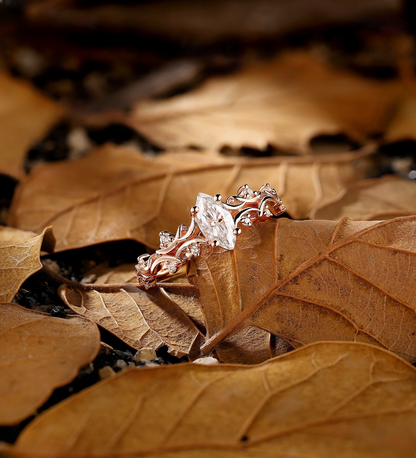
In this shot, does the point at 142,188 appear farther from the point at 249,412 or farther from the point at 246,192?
the point at 249,412

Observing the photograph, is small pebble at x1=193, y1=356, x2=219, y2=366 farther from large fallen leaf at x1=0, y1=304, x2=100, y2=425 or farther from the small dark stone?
the small dark stone

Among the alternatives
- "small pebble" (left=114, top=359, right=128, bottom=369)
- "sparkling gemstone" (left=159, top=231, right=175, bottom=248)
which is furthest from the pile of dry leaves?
"sparkling gemstone" (left=159, top=231, right=175, bottom=248)

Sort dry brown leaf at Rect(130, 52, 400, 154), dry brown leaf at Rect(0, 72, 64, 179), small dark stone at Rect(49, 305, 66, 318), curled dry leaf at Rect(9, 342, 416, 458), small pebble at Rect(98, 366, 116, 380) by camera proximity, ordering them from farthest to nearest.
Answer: dry brown leaf at Rect(130, 52, 400, 154) → dry brown leaf at Rect(0, 72, 64, 179) → small dark stone at Rect(49, 305, 66, 318) → small pebble at Rect(98, 366, 116, 380) → curled dry leaf at Rect(9, 342, 416, 458)

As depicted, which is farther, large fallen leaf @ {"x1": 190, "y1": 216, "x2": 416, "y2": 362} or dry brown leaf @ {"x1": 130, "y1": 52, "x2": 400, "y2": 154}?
dry brown leaf @ {"x1": 130, "y1": 52, "x2": 400, "y2": 154}

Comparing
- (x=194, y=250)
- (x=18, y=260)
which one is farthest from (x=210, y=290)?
(x=18, y=260)

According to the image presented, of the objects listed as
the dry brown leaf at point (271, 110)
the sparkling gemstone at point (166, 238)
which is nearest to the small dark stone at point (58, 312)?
the sparkling gemstone at point (166, 238)

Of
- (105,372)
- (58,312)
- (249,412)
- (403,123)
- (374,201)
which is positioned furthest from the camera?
(403,123)

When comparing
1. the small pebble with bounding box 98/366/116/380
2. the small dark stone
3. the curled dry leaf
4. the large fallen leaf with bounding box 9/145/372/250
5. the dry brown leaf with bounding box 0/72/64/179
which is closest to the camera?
the curled dry leaf

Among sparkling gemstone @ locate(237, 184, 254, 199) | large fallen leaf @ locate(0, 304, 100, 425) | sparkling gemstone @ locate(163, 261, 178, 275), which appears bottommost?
large fallen leaf @ locate(0, 304, 100, 425)
